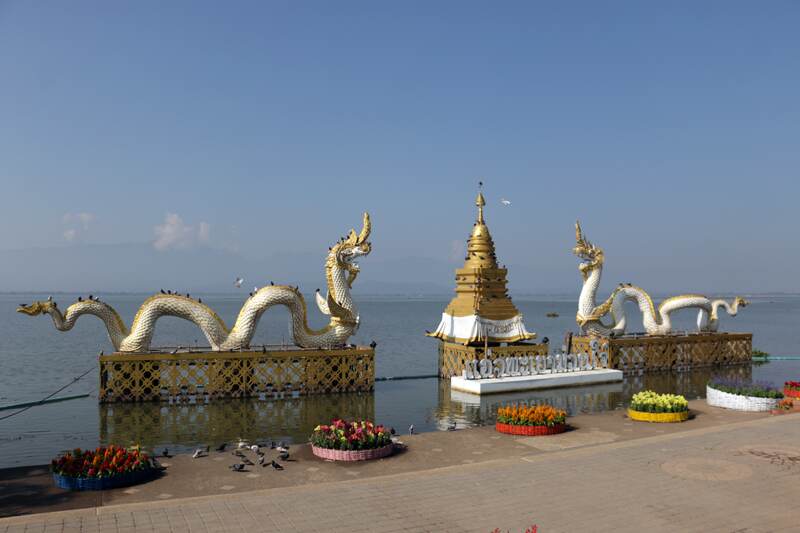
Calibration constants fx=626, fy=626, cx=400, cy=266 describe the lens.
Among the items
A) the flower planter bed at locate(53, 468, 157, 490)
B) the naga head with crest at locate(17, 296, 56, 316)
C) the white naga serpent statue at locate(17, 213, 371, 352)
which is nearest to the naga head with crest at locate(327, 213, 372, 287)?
the white naga serpent statue at locate(17, 213, 371, 352)

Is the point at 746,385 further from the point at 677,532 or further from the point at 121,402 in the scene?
the point at 121,402

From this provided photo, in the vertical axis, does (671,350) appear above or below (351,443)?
above

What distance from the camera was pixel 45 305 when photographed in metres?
29.5

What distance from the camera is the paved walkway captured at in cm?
1308

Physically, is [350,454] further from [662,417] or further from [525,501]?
[662,417]

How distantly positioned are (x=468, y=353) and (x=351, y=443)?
63.5 feet

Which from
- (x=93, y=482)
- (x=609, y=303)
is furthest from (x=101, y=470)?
(x=609, y=303)

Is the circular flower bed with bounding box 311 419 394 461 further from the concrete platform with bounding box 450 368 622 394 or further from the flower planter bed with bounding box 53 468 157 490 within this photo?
the concrete platform with bounding box 450 368 622 394

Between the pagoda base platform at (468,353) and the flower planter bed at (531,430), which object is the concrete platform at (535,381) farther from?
the flower planter bed at (531,430)

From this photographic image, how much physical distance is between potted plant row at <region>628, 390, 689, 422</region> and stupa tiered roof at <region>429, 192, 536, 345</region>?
1347cm

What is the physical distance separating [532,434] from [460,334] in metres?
16.8

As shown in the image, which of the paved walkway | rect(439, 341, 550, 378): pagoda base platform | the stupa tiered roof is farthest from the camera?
the stupa tiered roof

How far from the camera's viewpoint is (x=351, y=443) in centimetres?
1905

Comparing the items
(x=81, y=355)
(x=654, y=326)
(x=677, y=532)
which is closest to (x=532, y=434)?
(x=677, y=532)
